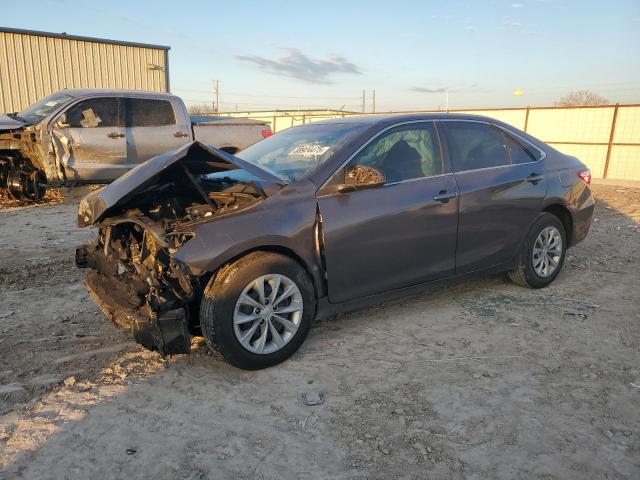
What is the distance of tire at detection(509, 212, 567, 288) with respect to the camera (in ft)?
16.1

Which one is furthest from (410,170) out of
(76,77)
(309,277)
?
(76,77)

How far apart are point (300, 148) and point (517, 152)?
7.12 feet

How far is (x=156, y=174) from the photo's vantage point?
3346mm

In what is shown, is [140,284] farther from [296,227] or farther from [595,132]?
[595,132]

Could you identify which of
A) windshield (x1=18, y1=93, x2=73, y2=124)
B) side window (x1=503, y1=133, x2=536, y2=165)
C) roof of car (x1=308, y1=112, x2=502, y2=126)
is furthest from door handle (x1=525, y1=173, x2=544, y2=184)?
windshield (x1=18, y1=93, x2=73, y2=124)

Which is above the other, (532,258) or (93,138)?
(93,138)

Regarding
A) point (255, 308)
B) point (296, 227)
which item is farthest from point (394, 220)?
point (255, 308)

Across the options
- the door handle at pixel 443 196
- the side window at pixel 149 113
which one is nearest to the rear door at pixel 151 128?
the side window at pixel 149 113

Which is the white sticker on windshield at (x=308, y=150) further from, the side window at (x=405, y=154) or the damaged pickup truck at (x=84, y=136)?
the damaged pickup truck at (x=84, y=136)

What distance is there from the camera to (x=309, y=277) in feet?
11.7

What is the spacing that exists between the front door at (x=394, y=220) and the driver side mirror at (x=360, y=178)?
0.05m

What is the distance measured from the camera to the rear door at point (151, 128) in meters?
9.33

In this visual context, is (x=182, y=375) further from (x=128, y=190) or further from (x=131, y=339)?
(x=128, y=190)

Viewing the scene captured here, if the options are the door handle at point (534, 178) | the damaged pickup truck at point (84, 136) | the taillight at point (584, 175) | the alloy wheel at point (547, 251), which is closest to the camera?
the door handle at point (534, 178)
